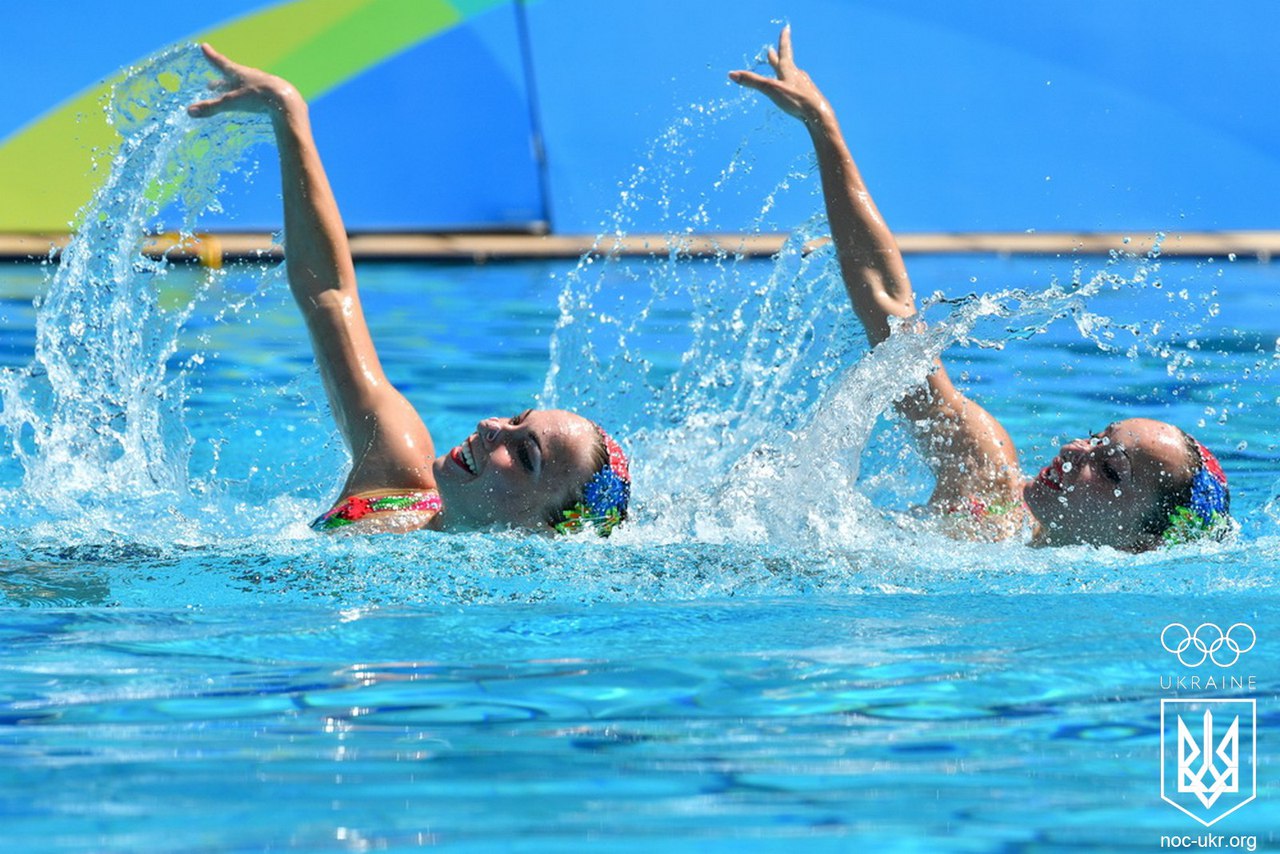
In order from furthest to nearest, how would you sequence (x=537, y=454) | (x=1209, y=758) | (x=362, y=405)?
(x=362, y=405), (x=537, y=454), (x=1209, y=758)

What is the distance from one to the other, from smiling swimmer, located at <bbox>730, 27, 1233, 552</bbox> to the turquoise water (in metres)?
0.10

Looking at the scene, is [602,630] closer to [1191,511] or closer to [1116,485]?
[1116,485]

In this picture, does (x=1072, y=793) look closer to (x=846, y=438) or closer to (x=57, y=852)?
(x=57, y=852)

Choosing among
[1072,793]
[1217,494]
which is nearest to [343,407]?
[1217,494]

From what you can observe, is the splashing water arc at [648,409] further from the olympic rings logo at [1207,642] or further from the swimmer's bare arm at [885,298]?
the olympic rings logo at [1207,642]

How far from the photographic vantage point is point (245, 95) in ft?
14.0

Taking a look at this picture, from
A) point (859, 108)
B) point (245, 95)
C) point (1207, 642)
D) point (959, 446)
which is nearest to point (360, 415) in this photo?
point (245, 95)

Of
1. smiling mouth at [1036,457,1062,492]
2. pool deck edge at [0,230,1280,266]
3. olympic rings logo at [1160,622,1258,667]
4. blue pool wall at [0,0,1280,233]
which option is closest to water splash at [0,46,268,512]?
smiling mouth at [1036,457,1062,492]

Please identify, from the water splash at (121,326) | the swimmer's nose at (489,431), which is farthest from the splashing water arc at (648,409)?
the swimmer's nose at (489,431)

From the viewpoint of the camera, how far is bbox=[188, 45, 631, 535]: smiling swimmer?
3.79 metres

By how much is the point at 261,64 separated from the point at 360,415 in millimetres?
5835

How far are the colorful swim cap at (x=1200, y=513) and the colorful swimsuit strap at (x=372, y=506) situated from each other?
1742mm

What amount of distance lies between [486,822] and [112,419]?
310cm

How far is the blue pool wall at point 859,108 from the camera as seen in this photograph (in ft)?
30.9
